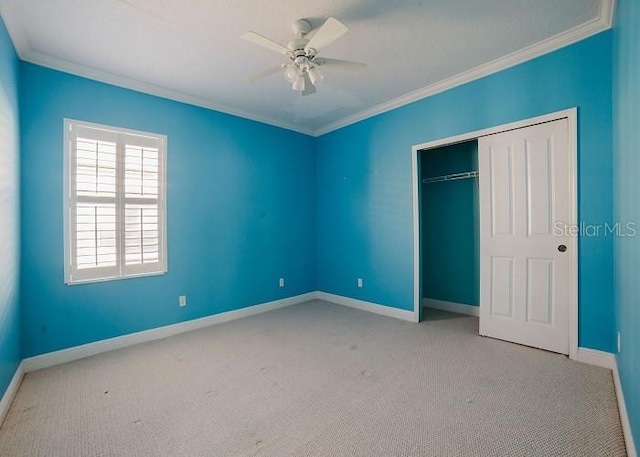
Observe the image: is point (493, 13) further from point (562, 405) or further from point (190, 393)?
point (190, 393)

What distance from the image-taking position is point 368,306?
4.18 metres

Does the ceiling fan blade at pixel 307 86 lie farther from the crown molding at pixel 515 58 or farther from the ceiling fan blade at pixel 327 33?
the crown molding at pixel 515 58

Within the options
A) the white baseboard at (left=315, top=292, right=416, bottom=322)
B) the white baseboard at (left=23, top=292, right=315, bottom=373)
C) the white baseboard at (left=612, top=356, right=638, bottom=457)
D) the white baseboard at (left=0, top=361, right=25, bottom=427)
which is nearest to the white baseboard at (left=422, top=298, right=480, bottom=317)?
the white baseboard at (left=315, top=292, right=416, bottom=322)

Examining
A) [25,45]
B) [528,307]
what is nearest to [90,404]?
[25,45]

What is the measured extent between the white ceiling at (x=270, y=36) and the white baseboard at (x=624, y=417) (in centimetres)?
267

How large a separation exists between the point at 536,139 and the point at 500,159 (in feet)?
1.09

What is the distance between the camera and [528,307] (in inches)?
111

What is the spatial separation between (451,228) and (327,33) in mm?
3136

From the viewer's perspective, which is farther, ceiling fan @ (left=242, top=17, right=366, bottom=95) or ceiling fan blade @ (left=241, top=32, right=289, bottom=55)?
ceiling fan @ (left=242, top=17, right=366, bottom=95)

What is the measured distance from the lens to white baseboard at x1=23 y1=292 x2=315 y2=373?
2582 mm

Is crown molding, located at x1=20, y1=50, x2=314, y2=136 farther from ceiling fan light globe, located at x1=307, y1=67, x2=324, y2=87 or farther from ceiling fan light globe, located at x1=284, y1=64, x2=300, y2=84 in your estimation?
ceiling fan light globe, located at x1=307, y1=67, x2=324, y2=87

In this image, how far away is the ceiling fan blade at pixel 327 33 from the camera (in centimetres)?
178

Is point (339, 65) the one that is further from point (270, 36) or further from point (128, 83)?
point (128, 83)

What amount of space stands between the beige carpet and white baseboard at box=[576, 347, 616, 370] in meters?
0.11
